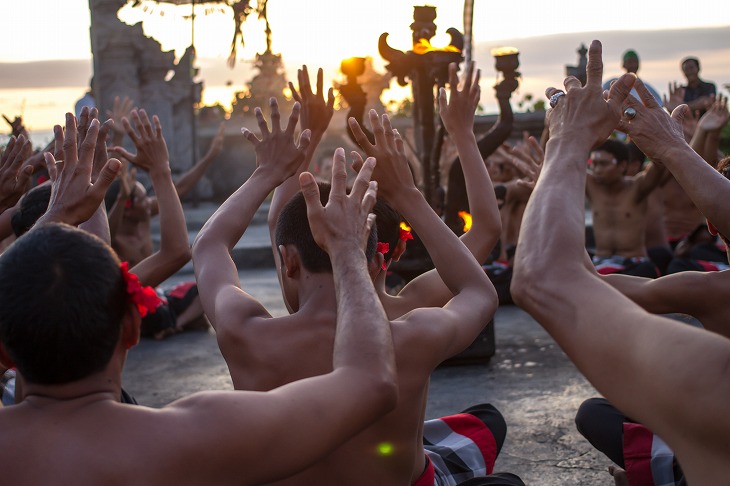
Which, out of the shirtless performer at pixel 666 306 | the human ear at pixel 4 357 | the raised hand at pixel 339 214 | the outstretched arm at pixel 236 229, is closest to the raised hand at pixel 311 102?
the outstretched arm at pixel 236 229

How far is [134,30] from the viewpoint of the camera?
1602cm

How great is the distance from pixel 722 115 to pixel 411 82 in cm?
217

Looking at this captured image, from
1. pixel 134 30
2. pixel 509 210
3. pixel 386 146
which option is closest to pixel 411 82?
pixel 509 210

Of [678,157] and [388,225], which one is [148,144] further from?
[678,157]

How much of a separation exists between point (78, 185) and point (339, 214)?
3.15 ft

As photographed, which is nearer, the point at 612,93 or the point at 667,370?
the point at 667,370

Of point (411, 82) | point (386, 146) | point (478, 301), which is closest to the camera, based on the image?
point (478, 301)

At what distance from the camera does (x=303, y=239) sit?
8.25 ft

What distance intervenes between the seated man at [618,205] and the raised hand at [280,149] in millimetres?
5319

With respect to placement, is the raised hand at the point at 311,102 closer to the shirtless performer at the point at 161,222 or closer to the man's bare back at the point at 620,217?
the shirtless performer at the point at 161,222

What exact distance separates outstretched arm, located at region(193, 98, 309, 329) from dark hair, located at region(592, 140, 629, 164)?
17.6 feet

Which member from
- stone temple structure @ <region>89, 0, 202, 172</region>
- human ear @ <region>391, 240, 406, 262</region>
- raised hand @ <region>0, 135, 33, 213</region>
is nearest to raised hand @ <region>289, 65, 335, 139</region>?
human ear @ <region>391, 240, 406, 262</region>

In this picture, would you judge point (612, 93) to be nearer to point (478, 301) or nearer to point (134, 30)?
point (478, 301)

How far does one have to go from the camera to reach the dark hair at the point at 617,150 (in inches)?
312
